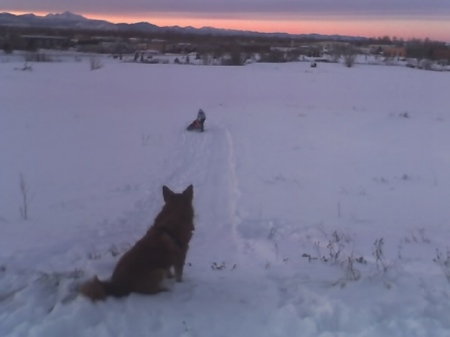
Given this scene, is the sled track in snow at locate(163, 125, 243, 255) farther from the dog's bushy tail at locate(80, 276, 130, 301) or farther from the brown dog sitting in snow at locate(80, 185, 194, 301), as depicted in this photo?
the dog's bushy tail at locate(80, 276, 130, 301)

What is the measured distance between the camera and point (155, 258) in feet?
14.9

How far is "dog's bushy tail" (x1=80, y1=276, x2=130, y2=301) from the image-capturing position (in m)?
4.19

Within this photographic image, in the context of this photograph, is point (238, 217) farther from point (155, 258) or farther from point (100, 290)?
point (100, 290)

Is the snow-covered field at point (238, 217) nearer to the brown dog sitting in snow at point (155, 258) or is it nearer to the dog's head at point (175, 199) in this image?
the brown dog sitting in snow at point (155, 258)

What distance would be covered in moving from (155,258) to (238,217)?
3.24 metres

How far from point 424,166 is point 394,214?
458 centimetres

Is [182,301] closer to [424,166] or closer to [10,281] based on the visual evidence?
[10,281]

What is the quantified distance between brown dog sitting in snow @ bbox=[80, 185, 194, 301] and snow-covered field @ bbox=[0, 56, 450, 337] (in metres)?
0.11

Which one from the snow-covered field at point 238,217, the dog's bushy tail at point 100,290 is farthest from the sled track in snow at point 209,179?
the dog's bushy tail at point 100,290

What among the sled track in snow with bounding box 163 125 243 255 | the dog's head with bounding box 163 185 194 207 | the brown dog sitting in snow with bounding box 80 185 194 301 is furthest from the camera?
the sled track in snow with bounding box 163 125 243 255

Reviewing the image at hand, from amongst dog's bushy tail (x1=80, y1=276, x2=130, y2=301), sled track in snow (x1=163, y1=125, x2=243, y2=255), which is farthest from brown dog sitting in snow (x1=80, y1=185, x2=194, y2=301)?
sled track in snow (x1=163, y1=125, x2=243, y2=255)

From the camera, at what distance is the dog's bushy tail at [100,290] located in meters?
4.19

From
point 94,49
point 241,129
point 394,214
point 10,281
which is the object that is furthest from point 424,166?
point 94,49

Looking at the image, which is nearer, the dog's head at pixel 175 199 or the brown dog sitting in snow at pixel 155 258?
the brown dog sitting in snow at pixel 155 258
